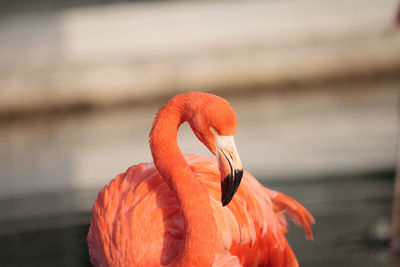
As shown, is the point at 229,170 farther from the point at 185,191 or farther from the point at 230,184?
the point at 185,191

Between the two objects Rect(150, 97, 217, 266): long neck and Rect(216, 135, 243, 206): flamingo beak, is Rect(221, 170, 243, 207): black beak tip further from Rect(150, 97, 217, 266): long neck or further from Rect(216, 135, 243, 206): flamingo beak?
Rect(150, 97, 217, 266): long neck

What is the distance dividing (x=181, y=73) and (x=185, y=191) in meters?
7.63

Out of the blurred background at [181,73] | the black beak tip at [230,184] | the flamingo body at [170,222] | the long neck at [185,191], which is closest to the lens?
the black beak tip at [230,184]

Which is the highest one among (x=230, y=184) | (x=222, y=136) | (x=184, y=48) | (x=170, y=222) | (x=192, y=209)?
(x=222, y=136)

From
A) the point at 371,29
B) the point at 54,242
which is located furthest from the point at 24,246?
the point at 371,29

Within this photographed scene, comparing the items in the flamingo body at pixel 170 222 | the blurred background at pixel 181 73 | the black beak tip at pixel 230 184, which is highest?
the black beak tip at pixel 230 184

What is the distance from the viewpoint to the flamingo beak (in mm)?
1935

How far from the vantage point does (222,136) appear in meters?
1.99

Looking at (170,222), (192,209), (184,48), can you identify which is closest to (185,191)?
(192,209)

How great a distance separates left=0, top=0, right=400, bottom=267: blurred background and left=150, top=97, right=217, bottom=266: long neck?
3.26 meters

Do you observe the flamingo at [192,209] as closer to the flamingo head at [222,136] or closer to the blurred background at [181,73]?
the flamingo head at [222,136]

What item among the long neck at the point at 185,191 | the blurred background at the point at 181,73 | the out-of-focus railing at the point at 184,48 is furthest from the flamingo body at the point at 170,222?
the out-of-focus railing at the point at 184,48

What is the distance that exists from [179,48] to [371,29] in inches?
128

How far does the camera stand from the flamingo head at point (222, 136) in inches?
76.3
